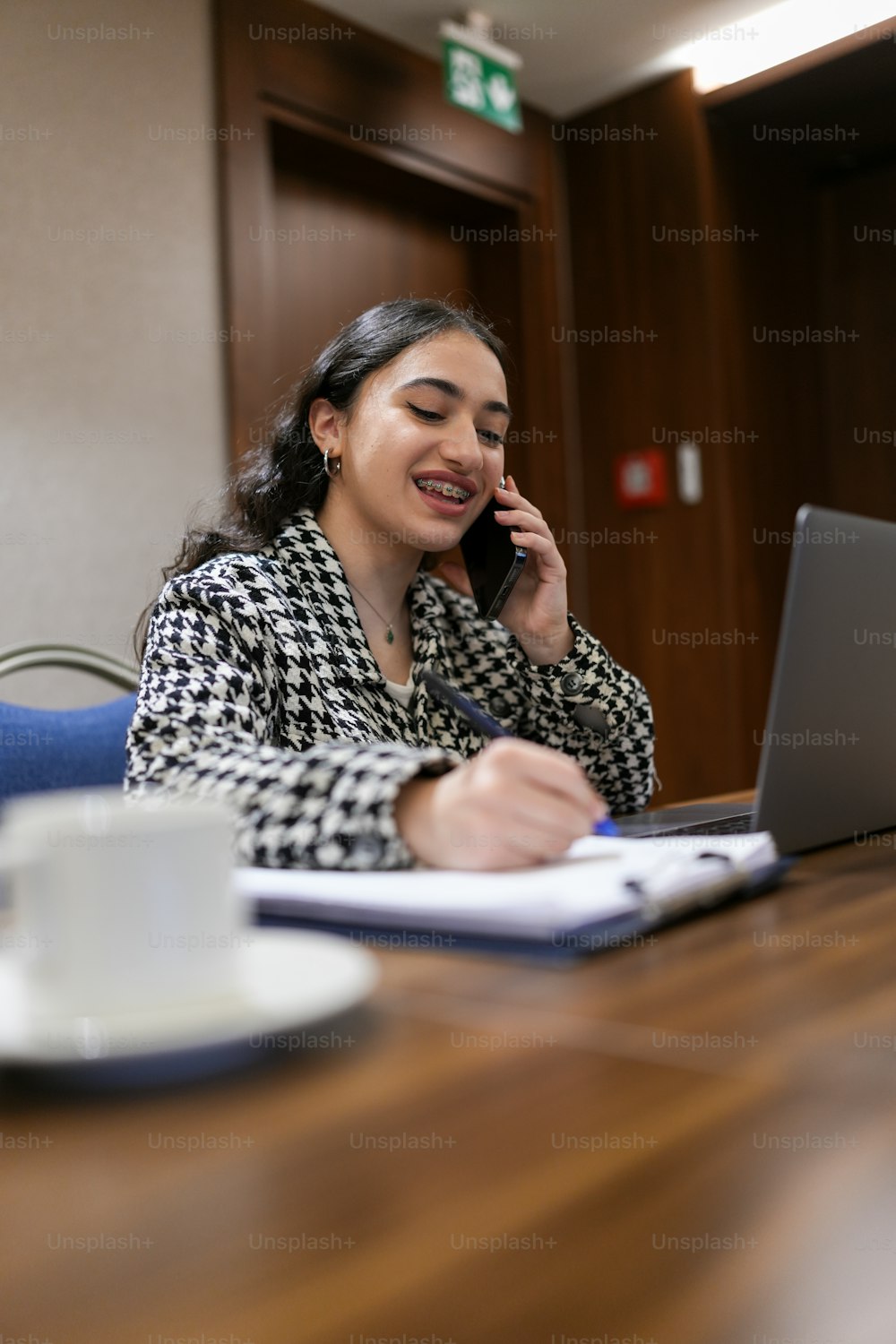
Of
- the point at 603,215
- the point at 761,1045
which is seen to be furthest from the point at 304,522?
the point at 603,215

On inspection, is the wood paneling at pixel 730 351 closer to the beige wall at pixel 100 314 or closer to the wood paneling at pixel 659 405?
the wood paneling at pixel 659 405

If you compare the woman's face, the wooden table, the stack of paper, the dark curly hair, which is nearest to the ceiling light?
the dark curly hair

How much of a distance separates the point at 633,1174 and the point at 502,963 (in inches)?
7.8

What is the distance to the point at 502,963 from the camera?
0.52 meters

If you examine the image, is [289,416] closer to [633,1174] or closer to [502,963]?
[502,963]

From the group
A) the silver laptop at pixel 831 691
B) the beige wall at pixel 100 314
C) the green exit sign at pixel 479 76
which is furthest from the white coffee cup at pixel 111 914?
the green exit sign at pixel 479 76

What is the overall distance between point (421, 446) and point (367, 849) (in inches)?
34.0

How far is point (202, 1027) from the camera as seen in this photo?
359 mm

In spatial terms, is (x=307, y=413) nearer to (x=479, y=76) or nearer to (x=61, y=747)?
(x=61, y=747)

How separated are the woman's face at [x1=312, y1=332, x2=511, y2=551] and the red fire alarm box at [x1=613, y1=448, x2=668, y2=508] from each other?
1.91 m

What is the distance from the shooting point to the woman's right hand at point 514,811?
2.15ft

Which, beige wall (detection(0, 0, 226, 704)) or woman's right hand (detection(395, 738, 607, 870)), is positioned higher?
beige wall (detection(0, 0, 226, 704))

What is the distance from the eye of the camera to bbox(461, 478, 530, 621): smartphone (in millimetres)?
1477

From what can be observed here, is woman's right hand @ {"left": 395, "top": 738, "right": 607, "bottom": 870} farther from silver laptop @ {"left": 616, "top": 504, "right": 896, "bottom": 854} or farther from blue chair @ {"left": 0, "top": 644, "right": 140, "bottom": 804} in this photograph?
blue chair @ {"left": 0, "top": 644, "right": 140, "bottom": 804}
